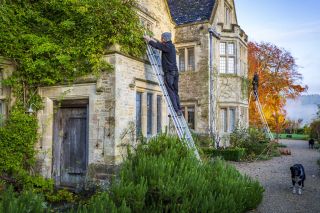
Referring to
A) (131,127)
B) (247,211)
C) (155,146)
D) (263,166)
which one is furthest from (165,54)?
(263,166)

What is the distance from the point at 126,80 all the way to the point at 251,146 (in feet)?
38.7

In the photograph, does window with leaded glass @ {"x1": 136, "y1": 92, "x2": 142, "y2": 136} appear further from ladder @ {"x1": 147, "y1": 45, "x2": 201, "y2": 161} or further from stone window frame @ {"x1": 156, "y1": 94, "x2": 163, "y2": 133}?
stone window frame @ {"x1": 156, "y1": 94, "x2": 163, "y2": 133}

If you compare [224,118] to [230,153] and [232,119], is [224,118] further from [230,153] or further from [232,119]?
[230,153]

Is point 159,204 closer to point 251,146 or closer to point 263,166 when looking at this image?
point 263,166

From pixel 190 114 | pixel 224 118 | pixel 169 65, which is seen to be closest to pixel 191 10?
pixel 190 114

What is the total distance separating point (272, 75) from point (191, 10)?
18582 millimetres

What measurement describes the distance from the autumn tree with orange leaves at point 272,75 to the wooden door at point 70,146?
91.9 feet

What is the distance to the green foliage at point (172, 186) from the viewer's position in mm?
5605

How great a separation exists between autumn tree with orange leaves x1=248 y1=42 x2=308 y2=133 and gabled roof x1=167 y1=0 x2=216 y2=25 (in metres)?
16.4

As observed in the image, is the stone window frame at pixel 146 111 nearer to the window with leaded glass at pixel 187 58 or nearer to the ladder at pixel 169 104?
the ladder at pixel 169 104

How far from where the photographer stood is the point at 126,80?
31.1ft

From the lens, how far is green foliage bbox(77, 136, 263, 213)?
5.61 metres

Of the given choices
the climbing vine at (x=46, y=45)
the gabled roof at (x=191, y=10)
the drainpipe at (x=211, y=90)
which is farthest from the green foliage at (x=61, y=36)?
the gabled roof at (x=191, y=10)

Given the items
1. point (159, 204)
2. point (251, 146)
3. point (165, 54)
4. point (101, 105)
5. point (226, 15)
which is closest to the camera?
point (159, 204)
